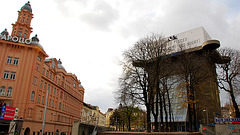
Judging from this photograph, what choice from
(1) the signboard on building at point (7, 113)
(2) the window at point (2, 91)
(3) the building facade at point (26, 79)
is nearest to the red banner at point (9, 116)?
(1) the signboard on building at point (7, 113)

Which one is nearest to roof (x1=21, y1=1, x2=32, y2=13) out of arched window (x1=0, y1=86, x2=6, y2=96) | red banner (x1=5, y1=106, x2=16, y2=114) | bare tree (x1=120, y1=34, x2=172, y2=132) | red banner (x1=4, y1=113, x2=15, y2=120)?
arched window (x1=0, y1=86, x2=6, y2=96)

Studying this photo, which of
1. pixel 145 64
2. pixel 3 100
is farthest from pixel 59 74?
pixel 145 64

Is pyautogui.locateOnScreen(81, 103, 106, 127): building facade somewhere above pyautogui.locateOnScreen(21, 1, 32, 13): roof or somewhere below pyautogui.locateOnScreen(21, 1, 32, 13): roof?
below

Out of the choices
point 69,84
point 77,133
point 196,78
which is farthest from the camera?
point 69,84

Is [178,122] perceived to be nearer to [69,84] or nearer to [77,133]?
[69,84]

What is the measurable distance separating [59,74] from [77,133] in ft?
135

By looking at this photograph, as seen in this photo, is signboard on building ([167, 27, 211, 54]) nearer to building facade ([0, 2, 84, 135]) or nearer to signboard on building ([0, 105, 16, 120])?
building facade ([0, 2, 84, 135])

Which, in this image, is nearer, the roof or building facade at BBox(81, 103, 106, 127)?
the roof

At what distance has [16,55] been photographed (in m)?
40.2

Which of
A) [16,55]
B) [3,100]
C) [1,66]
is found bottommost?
[3,100]

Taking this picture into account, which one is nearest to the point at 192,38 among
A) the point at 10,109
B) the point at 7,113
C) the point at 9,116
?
the point at 10,109

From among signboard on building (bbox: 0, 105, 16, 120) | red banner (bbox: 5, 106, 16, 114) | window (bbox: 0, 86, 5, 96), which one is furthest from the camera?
window (bbox: 0, 86, 5, 96)

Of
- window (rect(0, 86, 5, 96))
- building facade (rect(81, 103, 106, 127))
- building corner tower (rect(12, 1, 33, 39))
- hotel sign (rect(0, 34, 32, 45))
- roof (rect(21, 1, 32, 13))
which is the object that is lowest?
building facade (rect(81, 103, 106, 127))

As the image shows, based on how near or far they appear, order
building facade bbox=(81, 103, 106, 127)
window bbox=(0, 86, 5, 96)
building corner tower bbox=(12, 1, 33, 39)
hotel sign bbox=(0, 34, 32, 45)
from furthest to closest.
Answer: building facade bbox=(81, 103, 106, 127) < building corner tower bbox=(12, 1, 33, 39) < hotel sign bbox=(0, 34, 32, 45) < window bbox=(0, 86, 5, 96)
